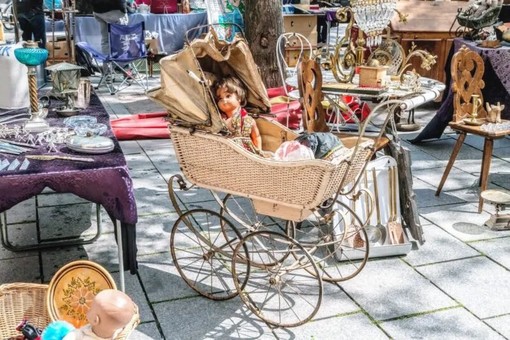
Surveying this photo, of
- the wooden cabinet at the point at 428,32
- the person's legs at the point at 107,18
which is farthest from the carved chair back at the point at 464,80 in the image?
the person's legs at the point at 107,18

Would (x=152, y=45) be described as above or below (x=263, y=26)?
below

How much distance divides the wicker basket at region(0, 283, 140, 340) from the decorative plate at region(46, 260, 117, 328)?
68mm

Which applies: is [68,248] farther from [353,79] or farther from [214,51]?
[353,79]

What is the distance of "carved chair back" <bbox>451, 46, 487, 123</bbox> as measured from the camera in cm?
548

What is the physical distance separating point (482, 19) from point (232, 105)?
4750mm

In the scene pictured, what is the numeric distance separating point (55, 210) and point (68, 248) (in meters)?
0.82

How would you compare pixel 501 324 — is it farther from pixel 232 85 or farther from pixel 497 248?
pixel 232 85

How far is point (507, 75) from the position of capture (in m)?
6.84

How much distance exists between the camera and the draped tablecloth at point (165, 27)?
11.5 meters

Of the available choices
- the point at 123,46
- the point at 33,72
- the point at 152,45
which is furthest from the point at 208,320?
the point at 152,45

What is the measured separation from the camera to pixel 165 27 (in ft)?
40.1

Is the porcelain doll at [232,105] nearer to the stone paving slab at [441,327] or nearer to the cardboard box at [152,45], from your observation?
the stone paving slab at [441,327]

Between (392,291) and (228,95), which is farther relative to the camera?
(392,291)

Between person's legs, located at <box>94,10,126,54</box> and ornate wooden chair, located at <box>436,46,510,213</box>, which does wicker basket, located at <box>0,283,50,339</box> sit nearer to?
ornate wooden chair, located at <box>436,46,510,213</box>
